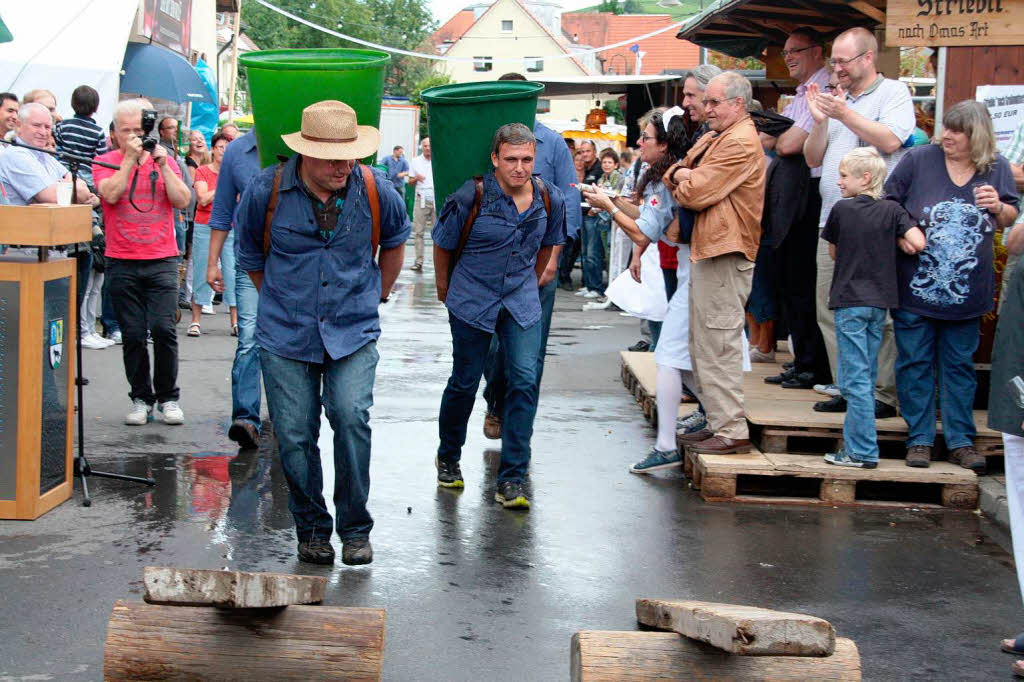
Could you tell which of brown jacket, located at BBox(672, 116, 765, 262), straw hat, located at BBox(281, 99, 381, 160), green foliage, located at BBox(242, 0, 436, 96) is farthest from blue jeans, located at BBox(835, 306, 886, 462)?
green foliage, located at BBox(242, 0, 436, 96)

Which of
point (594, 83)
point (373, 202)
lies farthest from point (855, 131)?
point (594, 83)

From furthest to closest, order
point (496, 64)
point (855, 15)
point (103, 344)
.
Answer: point (496, 64), point (103, 344), point (855, 15)

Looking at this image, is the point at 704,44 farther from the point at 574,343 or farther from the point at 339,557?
the point at 339,557

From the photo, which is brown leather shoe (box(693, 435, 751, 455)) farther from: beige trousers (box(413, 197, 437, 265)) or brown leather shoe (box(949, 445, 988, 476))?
beige trousers (box(413, 197, 437, 265))

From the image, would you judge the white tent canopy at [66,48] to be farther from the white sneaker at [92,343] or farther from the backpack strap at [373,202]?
the backpack strap at [373,202]

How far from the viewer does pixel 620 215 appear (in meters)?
7.05

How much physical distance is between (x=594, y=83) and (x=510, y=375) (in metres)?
16.5

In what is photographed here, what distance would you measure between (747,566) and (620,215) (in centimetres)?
230

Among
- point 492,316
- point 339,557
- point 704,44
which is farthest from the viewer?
point 704,44

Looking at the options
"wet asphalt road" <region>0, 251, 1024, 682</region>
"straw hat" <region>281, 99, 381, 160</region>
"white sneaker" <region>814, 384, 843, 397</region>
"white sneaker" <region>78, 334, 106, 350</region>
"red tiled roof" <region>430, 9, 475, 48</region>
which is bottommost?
"wet asphalt road" <region>0, 251, 1024, 682</region>

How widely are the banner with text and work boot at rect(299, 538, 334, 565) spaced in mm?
4857

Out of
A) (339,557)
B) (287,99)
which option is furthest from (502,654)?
(287,99)

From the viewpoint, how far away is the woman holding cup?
665 centimetres

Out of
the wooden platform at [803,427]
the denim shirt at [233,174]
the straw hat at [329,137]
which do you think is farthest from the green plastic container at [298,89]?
the wooden platform at [803,427]
